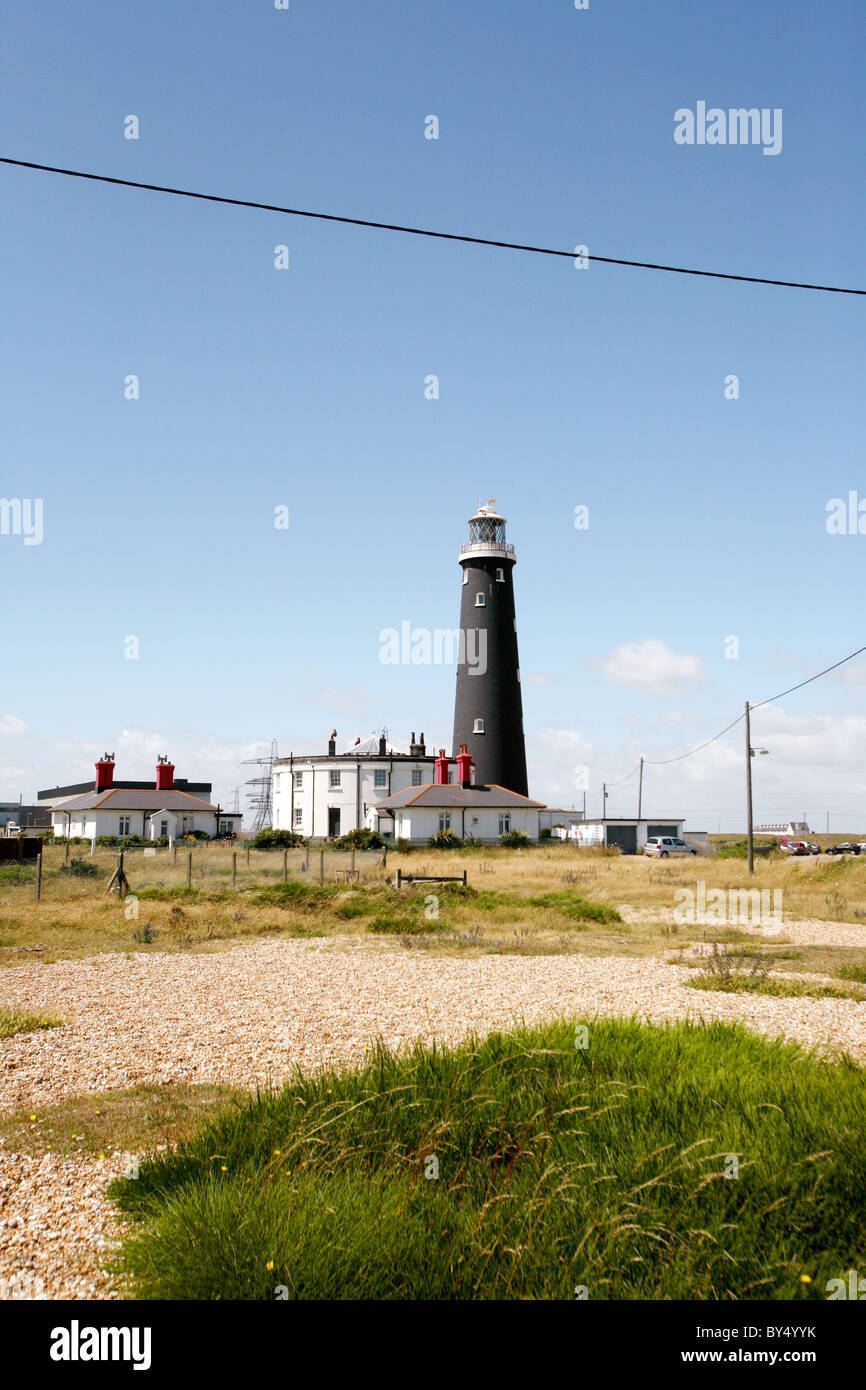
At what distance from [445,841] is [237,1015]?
39.1m

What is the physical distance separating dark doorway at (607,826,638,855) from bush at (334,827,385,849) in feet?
55.6

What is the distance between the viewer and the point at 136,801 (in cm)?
5838

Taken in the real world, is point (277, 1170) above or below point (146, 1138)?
above

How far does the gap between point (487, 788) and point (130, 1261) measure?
167ft

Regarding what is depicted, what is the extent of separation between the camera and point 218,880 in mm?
29609

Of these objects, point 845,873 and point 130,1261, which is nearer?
point 130,1261

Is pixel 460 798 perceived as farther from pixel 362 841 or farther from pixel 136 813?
pixel 136 813

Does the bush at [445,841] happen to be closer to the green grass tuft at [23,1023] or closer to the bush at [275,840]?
the bush at [275,840]

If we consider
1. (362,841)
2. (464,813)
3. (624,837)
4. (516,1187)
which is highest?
(516,1187)

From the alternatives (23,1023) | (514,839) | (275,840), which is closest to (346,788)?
(275,840)

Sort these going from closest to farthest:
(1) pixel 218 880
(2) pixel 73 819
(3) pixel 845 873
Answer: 1. (1) pixel 218 880
2. (3) pixel 845 873
3. (2) pixel 73 819

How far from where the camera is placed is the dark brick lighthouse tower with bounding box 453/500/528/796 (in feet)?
181
